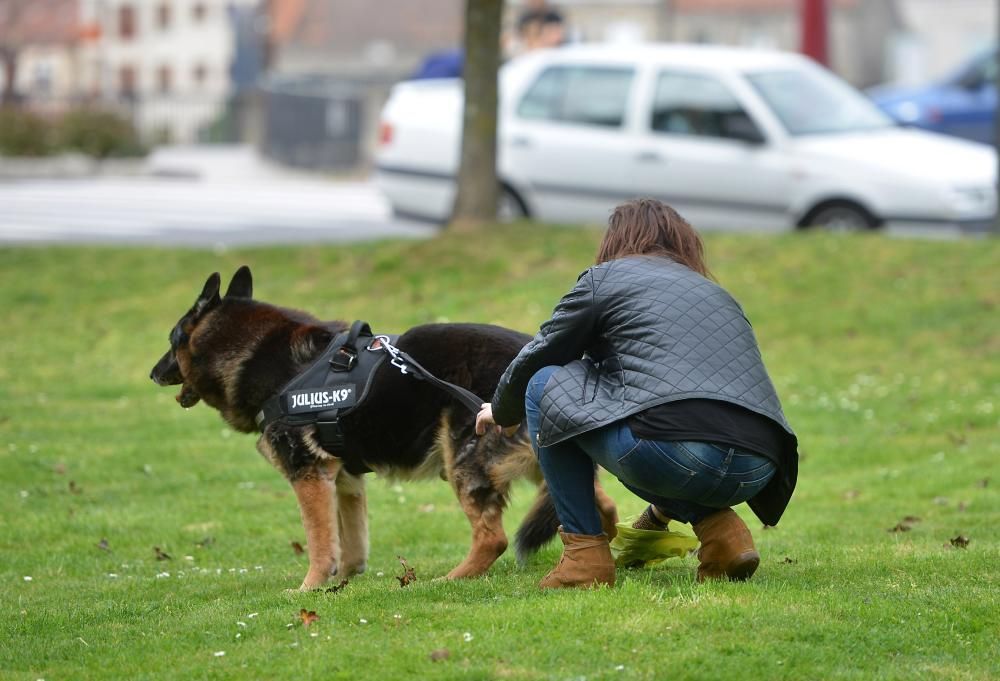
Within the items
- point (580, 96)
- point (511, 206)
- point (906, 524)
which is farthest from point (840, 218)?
point (906, 524)

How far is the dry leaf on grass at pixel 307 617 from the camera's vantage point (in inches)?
195

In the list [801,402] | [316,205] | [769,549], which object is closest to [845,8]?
[316,205]

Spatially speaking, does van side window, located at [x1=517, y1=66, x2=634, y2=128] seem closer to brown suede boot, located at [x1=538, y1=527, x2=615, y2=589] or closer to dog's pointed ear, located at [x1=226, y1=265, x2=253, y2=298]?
dog's pointed ear, located at [x1=226, y1=265, x2=253, y2=298]

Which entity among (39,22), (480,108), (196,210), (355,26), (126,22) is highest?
(480,108)

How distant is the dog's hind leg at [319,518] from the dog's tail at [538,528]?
81cm

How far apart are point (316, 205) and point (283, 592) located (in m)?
17.6

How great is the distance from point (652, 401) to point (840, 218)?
9050mm

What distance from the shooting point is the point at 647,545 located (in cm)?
580

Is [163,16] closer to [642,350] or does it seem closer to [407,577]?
[407,577]

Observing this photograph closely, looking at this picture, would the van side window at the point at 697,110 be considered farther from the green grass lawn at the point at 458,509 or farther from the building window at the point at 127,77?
the building window at the point at 127,77

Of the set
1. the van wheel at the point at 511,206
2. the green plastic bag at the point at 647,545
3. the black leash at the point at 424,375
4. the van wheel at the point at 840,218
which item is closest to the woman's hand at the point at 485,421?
the black leash at the point at 424,375

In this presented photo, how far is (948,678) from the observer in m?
4.28

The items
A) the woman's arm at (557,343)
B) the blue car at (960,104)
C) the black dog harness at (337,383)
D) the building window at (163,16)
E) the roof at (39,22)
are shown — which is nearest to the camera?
the woman's arm at (557,343)

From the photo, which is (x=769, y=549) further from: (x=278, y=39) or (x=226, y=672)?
(x=278, y=39)
